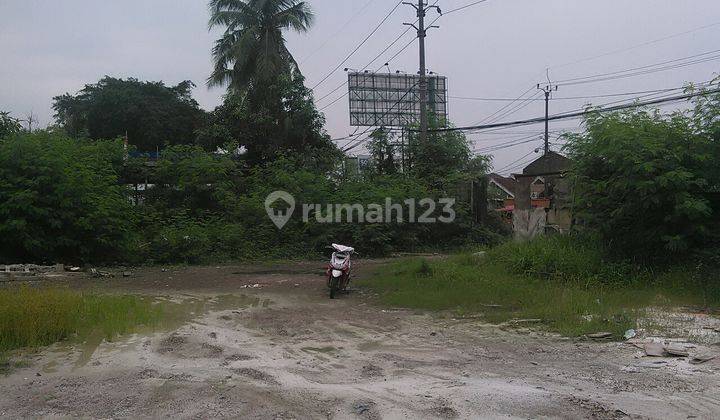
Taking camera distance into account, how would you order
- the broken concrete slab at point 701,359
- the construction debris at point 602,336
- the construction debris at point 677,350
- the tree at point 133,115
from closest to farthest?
1. the broken concrete slab at point 701,359
2. the construction debris at point 677,350
3. the construction debris at point 602,336
4. the tree at point 133,115

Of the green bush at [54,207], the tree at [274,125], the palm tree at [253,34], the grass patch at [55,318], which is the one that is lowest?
the grass patch at [55,318]

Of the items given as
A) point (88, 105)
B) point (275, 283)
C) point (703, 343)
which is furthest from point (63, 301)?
point (88, 105)

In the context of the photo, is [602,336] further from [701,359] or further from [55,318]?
[55,318]

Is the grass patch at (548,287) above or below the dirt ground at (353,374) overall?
above

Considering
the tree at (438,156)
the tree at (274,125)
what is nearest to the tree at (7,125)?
the tree at (274,125)

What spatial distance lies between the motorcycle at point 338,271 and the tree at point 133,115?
27.5m

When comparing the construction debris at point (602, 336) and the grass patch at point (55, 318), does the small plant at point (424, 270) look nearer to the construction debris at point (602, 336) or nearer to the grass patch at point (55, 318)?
the construction debris at point (602, 336)

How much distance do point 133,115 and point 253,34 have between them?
14.2m

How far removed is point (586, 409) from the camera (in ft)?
15.3

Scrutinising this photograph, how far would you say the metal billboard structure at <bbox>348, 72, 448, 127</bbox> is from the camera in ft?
101

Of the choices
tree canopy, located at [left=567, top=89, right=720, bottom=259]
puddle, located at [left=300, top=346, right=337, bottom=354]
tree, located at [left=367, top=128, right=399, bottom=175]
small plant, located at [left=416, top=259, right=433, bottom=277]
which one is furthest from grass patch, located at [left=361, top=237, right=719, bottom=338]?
tree, located at [left=367, top=128, right=399, bottom=175]

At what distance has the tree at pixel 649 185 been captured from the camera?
10531 millimetres

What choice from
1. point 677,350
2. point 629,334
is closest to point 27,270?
point 629,334

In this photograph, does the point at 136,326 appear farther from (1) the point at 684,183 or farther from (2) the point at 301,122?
(2) the point at 301,122
